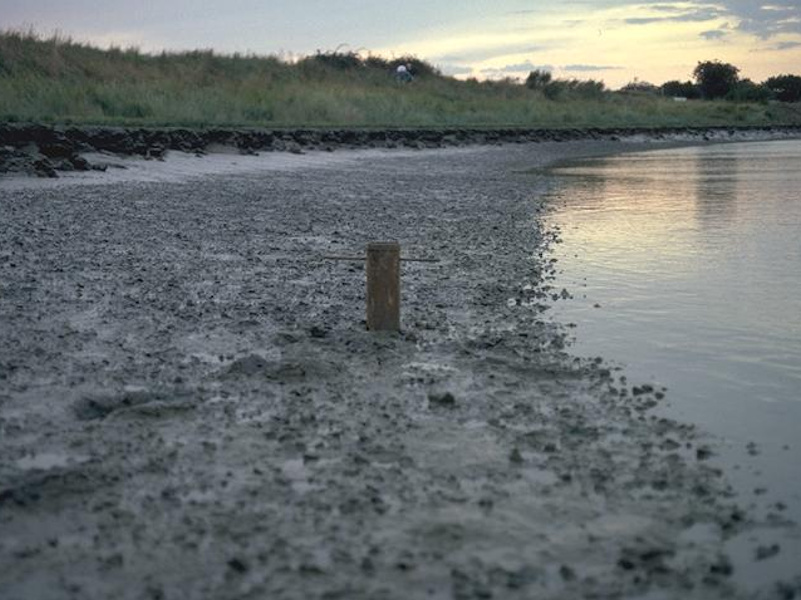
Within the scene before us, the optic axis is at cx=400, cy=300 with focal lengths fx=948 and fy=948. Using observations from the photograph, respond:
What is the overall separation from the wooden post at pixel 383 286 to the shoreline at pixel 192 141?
30.1ft

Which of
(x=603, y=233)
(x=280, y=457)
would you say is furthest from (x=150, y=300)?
(x=603, y=233)

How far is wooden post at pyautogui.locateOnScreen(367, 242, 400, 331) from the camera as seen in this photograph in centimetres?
482

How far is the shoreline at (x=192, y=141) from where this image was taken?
1369 centimetres

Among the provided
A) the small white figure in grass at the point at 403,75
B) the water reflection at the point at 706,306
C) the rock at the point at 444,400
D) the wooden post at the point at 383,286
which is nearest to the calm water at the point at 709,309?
the water reflection at the point at 706,306

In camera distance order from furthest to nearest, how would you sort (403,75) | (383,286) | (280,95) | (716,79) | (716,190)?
1. (716,79)
2. (403,75)
3. (280,95)
4. (716,190)
5. (383,286)

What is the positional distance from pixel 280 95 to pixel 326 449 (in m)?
27.1

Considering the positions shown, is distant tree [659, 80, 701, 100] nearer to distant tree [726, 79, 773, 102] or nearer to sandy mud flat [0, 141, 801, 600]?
distant tree [726, 79, 773, 102]

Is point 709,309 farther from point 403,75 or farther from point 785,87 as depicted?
point 785,87

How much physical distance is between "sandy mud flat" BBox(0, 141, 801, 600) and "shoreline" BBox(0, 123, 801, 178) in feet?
23.8

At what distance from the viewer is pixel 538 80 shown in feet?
176

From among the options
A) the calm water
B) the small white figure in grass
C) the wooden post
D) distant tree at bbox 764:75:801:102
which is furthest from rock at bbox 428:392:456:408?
distant tree at bbox 764:75:801:102

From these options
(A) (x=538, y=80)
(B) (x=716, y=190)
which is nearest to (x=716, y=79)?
(A) (x=538, y=80)

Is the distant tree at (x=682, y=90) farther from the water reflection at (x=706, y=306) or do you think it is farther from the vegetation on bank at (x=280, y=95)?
the water reflection at (x=706, y=306)

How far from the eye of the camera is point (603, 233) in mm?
9445
